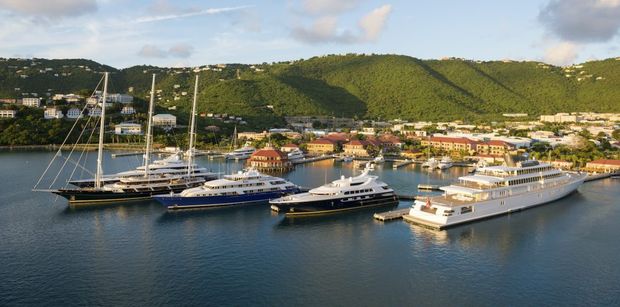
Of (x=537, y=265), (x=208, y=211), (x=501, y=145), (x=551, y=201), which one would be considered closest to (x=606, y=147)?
(x=501, y=145)

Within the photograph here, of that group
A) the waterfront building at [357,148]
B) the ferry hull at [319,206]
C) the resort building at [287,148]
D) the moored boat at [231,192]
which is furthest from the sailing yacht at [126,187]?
the waterfront building at [357,148]

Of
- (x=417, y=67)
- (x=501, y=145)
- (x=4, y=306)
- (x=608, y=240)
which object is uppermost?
(x=417, y=67)

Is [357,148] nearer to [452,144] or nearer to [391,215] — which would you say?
[452,144]

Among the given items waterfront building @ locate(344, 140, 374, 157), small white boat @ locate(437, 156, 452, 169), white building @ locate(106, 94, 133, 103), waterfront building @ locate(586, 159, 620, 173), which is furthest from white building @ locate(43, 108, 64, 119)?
waterfront building @ locate(586, 159, 620, 173)

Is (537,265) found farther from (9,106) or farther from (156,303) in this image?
(9,106)

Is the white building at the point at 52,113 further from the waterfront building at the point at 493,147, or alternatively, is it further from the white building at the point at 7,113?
the waterfront building at the point at 493,147

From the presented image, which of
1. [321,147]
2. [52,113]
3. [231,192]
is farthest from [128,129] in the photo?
[231,192]

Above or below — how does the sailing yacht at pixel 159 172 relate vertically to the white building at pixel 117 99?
below
